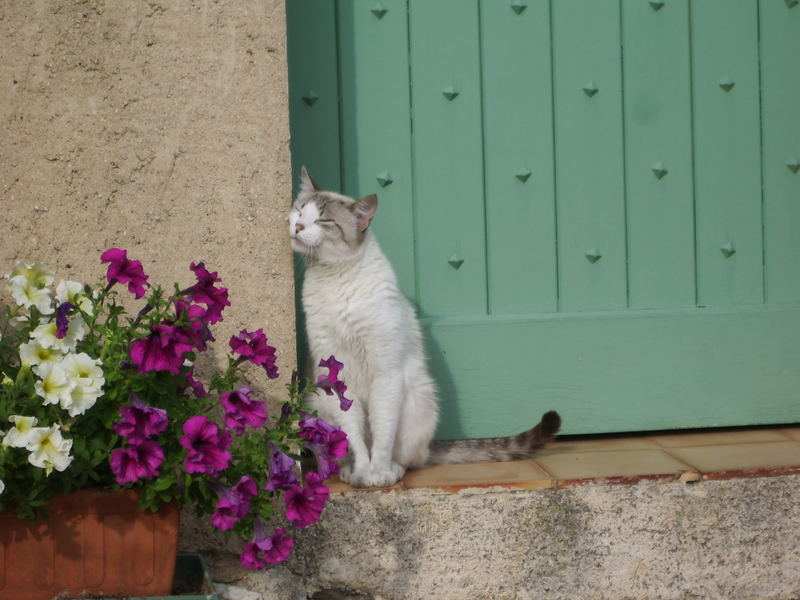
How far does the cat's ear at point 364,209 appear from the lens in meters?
2.40

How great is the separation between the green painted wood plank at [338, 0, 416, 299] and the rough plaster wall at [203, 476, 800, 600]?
80 cm

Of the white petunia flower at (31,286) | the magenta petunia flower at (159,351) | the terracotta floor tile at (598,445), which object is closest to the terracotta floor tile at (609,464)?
the terracotta floor tile at (598,445)

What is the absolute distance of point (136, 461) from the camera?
1724mm

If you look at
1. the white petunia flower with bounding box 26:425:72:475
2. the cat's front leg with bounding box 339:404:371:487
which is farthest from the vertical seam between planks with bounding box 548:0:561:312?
the white petunia flower with bounding box 26:425:72:475

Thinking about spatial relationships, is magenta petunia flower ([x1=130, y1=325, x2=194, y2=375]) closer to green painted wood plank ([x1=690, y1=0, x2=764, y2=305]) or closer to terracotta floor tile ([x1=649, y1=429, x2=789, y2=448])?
terracotta floor tile ([x1=649, y1=429, x2=789, y2=448])

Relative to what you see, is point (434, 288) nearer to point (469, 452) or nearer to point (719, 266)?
point (469, 452)

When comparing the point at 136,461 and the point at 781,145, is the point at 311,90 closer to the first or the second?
the point at 136,461

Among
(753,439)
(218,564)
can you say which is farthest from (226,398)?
(753,439)

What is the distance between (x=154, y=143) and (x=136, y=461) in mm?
872

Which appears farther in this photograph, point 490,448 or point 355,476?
point 490,448

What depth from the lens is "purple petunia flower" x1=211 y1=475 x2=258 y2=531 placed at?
1.79 meters

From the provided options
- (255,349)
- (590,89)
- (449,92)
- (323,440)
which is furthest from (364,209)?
(590,89)

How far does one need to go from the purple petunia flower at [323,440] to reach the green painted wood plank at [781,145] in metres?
1.58

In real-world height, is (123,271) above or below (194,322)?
above
